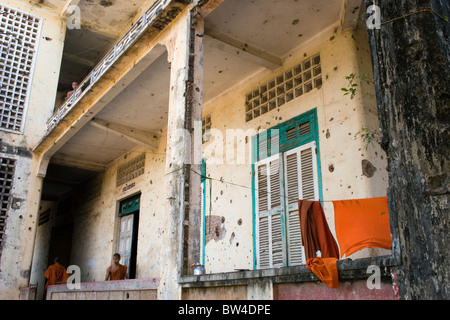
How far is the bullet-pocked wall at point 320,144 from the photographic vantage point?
204 inches

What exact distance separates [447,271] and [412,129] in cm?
80

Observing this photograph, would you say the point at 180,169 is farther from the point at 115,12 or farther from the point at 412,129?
the point at 115,12

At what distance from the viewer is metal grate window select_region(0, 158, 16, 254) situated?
29.4 ft

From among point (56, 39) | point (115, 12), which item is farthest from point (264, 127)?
point (56, 39)

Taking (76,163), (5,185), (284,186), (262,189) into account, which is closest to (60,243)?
(76,163)

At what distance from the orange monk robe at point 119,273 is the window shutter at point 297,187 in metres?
4.58

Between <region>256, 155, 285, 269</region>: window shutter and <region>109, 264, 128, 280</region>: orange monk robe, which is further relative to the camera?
<region>109, 264, 128, 280</region>: orange monk robe

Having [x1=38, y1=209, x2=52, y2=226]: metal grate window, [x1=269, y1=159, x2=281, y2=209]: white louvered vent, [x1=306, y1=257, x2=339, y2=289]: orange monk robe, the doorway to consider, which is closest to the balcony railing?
[x1=269, y1=159, x2=281, y2=209]: white louvered vent

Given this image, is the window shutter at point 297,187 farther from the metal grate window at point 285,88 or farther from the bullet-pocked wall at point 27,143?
Result: the bullet-pocked wall at point 27,143

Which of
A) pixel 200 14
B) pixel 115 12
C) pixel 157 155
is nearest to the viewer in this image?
pixel 200 14

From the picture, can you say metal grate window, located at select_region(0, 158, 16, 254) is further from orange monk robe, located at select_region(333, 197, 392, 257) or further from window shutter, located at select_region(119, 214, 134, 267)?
orange monk robe, located at select_region(333, 197, 392, 257)

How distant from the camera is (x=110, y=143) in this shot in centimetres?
1007

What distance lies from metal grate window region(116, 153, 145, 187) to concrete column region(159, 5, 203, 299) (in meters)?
4.95

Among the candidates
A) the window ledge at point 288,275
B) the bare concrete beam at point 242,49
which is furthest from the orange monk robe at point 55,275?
the bare concrete beam at point 242,49
